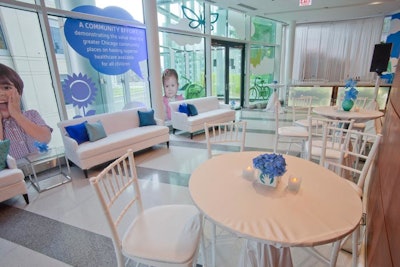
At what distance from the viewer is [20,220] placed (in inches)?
90.6

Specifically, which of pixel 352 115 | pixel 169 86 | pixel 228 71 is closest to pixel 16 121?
pixel 169 86

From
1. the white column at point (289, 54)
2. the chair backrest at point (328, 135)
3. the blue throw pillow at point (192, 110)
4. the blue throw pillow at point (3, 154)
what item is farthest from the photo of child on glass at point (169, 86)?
the white column at point (289, 54)

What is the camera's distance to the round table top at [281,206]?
0.98m

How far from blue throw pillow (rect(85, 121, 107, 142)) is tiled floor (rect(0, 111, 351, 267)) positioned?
0.53m

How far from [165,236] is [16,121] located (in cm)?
314

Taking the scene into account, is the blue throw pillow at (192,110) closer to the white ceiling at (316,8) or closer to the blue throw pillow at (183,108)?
the blue throw pillow at (183,108)

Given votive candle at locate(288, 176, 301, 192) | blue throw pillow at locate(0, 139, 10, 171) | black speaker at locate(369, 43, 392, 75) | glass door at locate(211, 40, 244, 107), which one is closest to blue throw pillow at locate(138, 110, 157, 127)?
blue throw pillow at locate(0, 139, 10, 171)

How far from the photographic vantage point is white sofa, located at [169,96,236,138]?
15.4 feet

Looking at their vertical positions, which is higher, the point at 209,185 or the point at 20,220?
the point at 209,185

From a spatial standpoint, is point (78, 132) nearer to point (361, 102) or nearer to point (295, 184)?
point (295, 184)

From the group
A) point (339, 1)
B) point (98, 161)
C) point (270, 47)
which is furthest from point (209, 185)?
point (270, 47)

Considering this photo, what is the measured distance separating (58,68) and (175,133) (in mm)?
2657

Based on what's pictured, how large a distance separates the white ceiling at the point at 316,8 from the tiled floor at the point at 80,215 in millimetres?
3890

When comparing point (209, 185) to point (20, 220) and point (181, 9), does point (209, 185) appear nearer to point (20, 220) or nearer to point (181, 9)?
point (20, 220)
